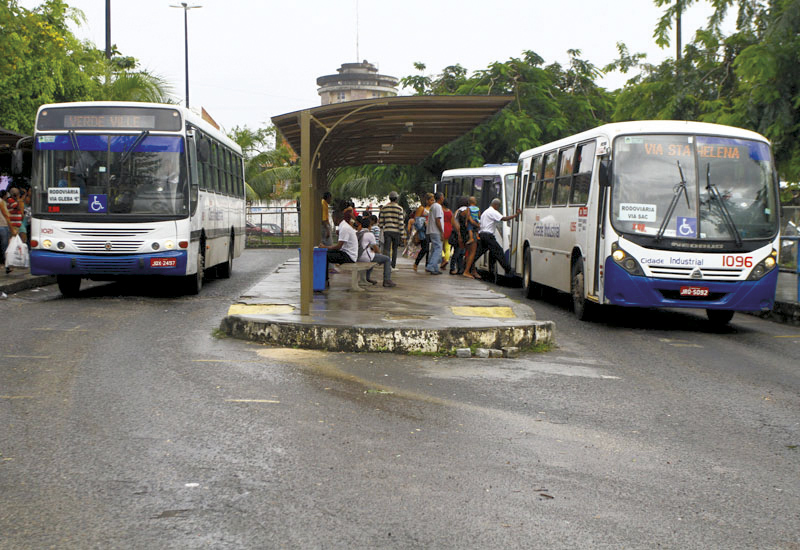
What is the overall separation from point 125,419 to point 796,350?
800 cm

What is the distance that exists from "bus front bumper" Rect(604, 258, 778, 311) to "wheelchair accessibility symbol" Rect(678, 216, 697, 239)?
0.57 metres

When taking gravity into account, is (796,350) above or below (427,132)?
below

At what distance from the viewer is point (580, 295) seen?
44.9 ft

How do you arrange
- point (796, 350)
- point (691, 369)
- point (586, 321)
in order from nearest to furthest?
point (691, 369) < point (796, 350) < point (586, 321)

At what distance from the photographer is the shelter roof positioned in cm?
1361

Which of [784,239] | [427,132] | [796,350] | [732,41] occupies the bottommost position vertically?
[796,350]

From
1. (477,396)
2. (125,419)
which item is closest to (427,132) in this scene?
(477,396)

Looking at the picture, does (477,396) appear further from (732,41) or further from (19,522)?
(732,41)

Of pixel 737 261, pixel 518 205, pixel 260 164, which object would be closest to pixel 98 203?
pixel 518 205

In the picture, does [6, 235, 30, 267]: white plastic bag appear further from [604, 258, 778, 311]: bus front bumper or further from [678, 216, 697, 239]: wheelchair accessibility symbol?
[678, 216, 697, 239]: wheelchair accessibility symbol

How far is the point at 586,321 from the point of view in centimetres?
1357

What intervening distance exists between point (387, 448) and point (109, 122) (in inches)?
432

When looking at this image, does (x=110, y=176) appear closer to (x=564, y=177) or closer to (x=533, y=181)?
(x=564, y=177)

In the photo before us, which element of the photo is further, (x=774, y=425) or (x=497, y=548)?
(x=774, y=425)
